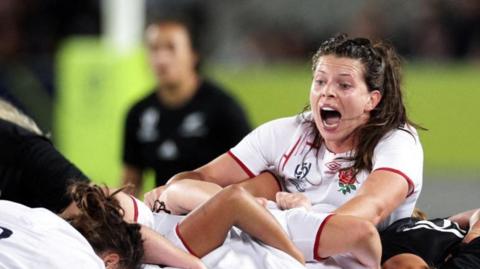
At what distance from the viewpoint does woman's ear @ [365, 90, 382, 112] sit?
379 centimetres

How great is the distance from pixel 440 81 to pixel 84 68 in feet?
8.91

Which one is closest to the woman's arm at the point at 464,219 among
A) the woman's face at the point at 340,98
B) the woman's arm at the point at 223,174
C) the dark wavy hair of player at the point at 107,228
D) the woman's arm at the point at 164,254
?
the woman's face at the point at 340,98

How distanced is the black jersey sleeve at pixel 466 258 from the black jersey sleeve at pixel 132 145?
9.73ft

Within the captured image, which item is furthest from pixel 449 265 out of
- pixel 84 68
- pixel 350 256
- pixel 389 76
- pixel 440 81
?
pixel 84 68

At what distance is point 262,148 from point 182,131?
2.26 m

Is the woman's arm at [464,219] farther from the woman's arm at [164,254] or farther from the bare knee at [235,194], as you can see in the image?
the woman's arm at [164,254]

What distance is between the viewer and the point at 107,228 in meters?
3.46

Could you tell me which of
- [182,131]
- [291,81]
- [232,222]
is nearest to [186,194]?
[232,222]

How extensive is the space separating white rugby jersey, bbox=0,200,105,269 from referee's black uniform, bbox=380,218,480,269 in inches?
36.1

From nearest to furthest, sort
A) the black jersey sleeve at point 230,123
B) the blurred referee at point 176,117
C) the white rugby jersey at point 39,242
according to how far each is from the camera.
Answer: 1. the white rugby jersey at point 39,242
2. the black jersey sleeve at point 230,123
3. the blurred referee at point 176,117

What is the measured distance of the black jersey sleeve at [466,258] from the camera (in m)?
3.56

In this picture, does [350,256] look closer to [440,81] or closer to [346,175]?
[346,175]

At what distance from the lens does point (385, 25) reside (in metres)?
9.59

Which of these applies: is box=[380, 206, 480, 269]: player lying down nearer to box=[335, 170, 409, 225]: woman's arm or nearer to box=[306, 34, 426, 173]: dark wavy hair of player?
box=[335, 170, 409, 225]: woman's arm
